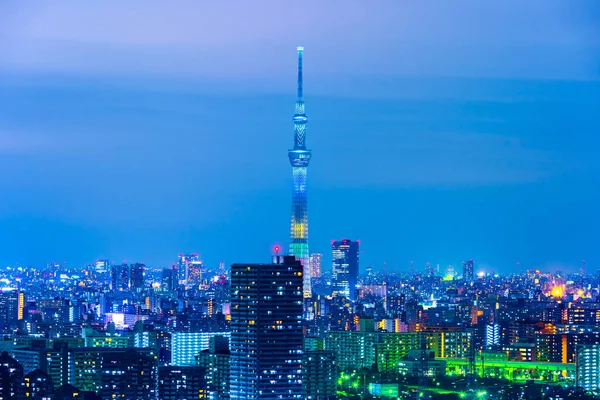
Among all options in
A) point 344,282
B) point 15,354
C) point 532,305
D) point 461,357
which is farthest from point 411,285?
point 15,354

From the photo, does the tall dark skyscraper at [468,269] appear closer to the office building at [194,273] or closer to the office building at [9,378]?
the office building at [194,273]

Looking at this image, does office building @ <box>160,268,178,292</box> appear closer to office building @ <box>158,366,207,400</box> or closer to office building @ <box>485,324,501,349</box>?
office building @ <box>485,324,501,349</box>

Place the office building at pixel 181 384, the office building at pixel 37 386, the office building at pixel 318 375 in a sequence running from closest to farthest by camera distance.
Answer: the office building at pixel 37 386 < the office building at pixel 181 384 < the office building at pixel 318 375

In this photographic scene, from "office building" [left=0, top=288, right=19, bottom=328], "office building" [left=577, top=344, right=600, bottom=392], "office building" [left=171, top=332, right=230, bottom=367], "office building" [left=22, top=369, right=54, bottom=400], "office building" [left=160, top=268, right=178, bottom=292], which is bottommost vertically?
"office building" [left=22, top=369, right=54, bottom=400]

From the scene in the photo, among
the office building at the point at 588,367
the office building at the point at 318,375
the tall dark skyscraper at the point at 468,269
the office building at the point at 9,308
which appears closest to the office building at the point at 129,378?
the office building at the point at 318,375

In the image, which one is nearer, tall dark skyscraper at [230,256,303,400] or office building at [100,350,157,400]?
tall dark skyscraper at [230,256,303,400]

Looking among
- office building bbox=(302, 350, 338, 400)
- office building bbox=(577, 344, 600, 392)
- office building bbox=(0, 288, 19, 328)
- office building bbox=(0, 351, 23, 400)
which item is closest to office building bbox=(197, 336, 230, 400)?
office building bbox=(302, 350, 338, 400)

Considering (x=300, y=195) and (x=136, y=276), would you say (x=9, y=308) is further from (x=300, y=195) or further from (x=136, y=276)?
(x=136, y=276)
